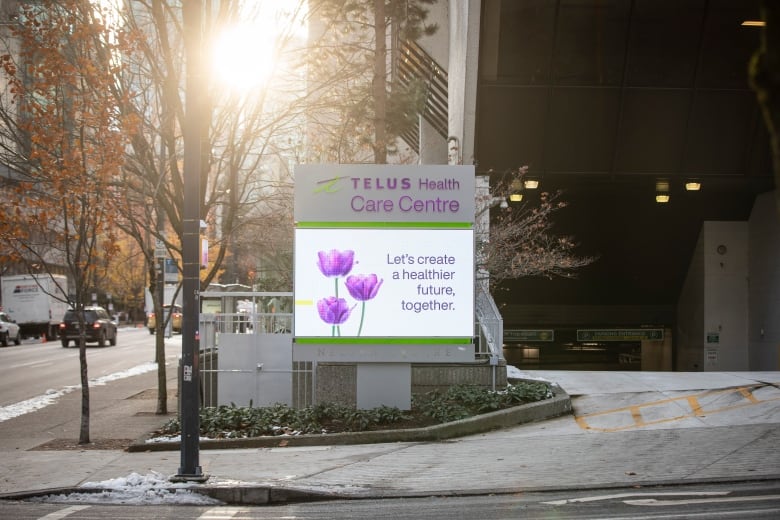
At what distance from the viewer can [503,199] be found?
19.8m

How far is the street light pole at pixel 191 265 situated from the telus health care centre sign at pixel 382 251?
330cm

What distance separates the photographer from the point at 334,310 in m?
12.4

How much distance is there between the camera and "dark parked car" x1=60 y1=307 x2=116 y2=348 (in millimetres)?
40219

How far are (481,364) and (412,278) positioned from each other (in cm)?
237

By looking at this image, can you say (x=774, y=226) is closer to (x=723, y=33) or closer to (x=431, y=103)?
(x=723, y=33)

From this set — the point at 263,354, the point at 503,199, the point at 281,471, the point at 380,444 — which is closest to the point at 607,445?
the point at 380,444

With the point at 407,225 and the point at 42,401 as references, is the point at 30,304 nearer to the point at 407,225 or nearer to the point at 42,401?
the point at 42,401

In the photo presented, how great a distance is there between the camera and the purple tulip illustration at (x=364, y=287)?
12.4 meters

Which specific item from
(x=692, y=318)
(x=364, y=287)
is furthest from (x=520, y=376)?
(x=692, y=318)

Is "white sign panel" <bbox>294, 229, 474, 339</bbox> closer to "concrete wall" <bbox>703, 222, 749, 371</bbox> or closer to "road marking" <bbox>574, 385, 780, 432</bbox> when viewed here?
"road marking" <bbox>574, 385, 780, 432</bbox>

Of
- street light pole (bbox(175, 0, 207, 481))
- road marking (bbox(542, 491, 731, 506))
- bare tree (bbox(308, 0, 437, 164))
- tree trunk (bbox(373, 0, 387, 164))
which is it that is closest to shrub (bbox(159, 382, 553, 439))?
street light pole (bbox(175, 0, 207, 481))

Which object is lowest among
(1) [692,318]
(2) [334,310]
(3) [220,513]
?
(3) [220,513]

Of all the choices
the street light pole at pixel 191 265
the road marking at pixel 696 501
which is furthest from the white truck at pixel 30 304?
the road marking at pixel 696 501

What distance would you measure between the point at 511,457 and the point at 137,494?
4318mm
